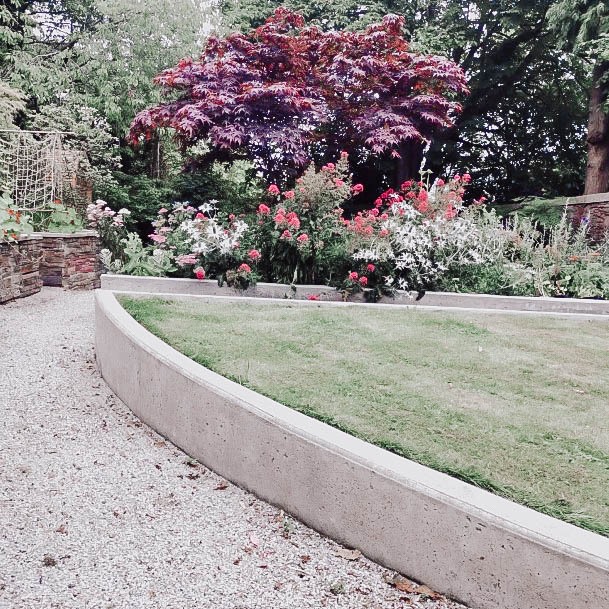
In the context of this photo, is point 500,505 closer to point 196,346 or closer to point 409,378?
point 409,378

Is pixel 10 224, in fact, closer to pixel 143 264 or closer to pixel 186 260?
pixel 143 264

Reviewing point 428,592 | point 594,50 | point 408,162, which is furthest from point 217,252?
point 408,162

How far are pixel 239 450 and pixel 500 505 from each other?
1.13 m

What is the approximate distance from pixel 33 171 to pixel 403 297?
536 cm

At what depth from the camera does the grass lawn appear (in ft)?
6.92

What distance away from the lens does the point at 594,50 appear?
285 inches

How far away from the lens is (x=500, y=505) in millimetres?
1742

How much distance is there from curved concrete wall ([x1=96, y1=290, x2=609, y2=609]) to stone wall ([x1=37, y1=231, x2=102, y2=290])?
4.39 m

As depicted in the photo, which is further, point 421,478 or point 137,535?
point 137,535

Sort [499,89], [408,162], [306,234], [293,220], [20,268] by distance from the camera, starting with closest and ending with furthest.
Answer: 1. [293,220]
2. [306,234]
3. [20,268]
4. [408,162]
5. [499,89]

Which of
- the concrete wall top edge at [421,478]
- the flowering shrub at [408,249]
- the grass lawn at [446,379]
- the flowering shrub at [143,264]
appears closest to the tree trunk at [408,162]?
the flowering shrub at [408,249]

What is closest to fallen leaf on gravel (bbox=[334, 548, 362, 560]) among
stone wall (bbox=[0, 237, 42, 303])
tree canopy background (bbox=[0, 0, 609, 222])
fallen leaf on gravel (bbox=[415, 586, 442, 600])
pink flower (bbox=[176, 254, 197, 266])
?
fallen leaf on gravel (bbox=[415, 586, 442, 600])

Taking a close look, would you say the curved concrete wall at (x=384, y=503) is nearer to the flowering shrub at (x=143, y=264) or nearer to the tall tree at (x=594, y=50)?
the flowering shrub at (x=143, y=264)

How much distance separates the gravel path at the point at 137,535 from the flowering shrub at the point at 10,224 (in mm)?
3110
